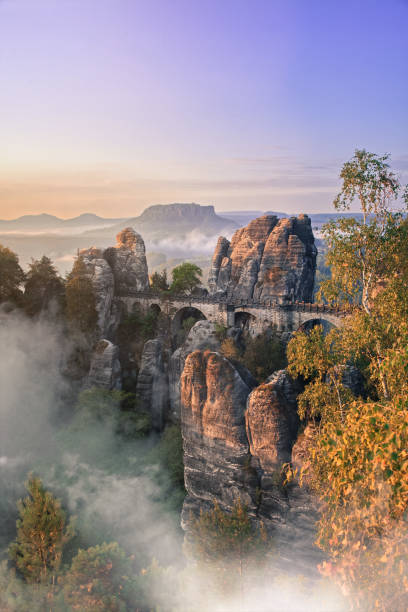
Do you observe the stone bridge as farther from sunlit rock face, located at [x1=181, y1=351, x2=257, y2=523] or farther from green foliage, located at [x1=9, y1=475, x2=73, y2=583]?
green foliage, located at [x1=9, y1=475, x2=73, y2=583]

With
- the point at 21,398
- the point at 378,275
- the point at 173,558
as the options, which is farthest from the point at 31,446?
the point at 378,275

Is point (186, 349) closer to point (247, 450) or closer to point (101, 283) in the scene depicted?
point (101, 283)

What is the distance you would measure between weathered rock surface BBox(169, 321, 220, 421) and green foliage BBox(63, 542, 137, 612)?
14.3 meters

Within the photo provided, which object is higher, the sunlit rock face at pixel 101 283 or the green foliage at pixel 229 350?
the sunlit rock face at pixel 101 283

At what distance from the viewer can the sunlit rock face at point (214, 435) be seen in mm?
14523

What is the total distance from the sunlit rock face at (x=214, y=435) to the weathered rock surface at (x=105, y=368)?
57.0 feet

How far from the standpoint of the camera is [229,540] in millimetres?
13781

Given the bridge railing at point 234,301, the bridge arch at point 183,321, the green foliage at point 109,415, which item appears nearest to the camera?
the green foliage at point 109,415

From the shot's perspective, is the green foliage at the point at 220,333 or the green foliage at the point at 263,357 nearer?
the green foliage at the point at 263,357

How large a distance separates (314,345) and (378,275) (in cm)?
334

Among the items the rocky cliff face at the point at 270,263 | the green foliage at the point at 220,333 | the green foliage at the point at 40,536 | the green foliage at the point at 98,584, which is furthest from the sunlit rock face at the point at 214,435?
the rocky cliff face at the point at 270,263

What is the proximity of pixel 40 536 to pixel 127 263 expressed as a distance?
98.4ft

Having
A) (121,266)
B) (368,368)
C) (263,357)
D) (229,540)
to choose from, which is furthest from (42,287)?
(368,368)

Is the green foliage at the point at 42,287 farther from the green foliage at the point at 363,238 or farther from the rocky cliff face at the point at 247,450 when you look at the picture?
the green foliage at the point at 363,238
